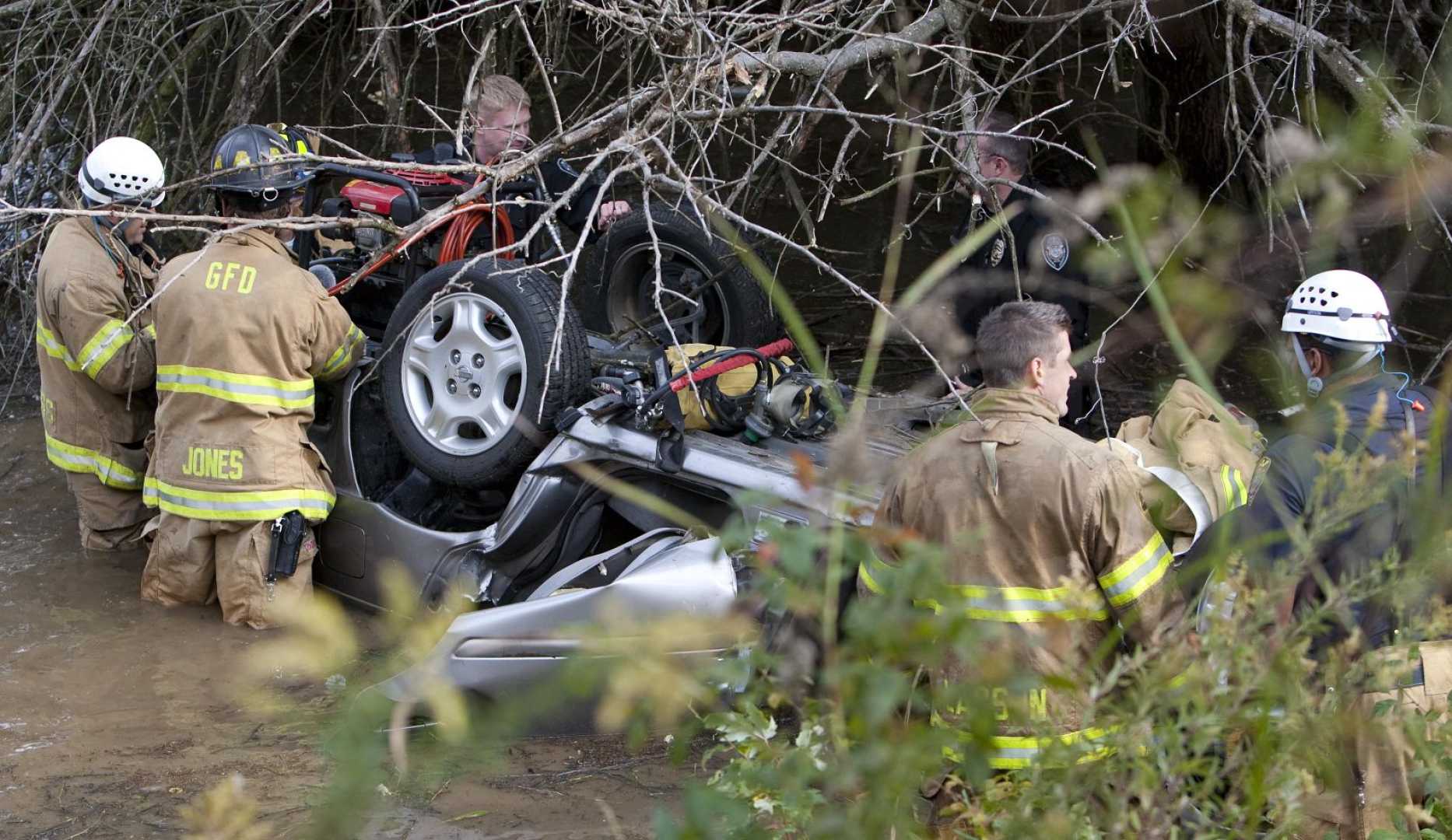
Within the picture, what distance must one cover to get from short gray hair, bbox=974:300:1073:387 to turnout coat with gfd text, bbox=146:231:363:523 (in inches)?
110

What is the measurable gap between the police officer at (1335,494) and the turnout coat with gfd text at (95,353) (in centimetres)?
414

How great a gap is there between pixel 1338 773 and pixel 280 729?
3.40 meters

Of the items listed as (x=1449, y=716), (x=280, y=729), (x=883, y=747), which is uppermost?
(x=883, y=747)

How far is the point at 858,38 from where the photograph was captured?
6086 mm

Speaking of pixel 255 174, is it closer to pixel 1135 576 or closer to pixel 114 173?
pixel 114 173

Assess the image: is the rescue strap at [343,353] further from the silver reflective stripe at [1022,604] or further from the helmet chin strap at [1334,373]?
the helmet chin strap at [1334,373]

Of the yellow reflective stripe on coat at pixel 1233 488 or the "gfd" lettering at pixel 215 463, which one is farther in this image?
the "gfd" lettering at pixel 215 463

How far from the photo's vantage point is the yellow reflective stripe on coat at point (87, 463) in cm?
595

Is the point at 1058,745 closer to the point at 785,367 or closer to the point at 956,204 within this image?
the point at 785,367

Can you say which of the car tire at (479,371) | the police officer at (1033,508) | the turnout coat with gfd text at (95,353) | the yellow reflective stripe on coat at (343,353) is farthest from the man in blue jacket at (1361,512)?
the turnout coat with gfd text at (95,353)

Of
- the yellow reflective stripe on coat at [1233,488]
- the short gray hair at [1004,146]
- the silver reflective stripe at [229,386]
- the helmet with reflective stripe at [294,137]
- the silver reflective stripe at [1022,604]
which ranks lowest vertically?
the silver reflective stripe at [1022,604]

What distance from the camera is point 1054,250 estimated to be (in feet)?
19.1

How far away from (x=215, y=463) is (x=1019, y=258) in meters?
3.26

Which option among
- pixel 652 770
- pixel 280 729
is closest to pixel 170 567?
pixel 280 729
